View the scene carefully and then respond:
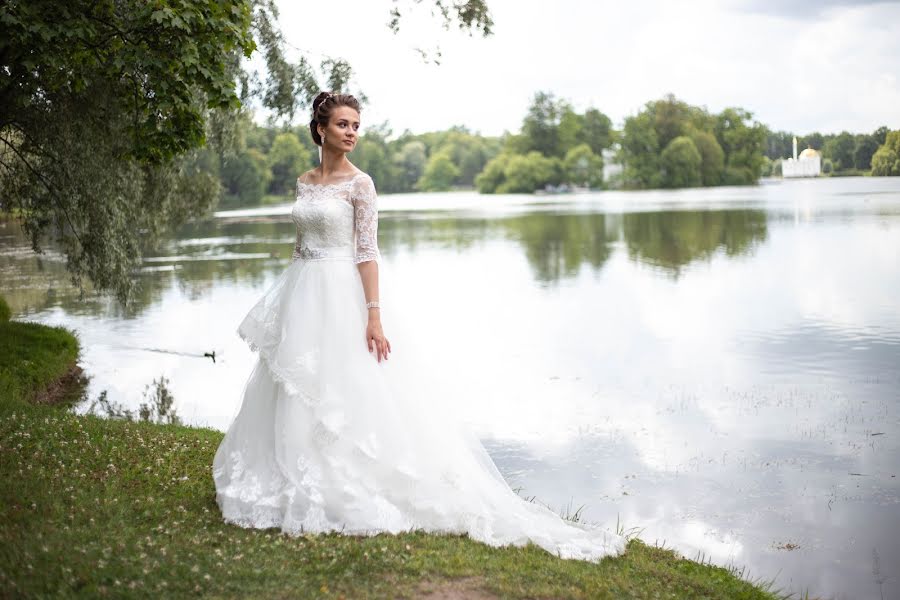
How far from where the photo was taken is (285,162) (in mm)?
108688

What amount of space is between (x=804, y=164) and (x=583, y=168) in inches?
1320

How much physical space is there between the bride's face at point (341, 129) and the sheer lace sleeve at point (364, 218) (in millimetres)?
238

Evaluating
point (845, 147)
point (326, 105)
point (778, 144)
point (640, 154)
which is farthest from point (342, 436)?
point (778, 144)

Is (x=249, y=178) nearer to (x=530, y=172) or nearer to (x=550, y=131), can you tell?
(x=530, y=172)

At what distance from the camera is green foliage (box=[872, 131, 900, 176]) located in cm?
8544

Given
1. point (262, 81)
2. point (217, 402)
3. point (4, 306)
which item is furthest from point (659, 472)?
point (4, 306)

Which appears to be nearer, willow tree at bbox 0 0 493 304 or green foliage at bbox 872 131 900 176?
willow tree at bbox 0 0 493 304

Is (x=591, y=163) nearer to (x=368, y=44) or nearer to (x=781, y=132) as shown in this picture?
(x=781, y=132)

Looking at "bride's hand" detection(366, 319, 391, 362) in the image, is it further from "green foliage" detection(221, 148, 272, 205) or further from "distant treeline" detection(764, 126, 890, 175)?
"distant treeline" detection(764, 126, 890, 175)

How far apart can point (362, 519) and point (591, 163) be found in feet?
449

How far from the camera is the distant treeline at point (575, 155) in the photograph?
103 metres

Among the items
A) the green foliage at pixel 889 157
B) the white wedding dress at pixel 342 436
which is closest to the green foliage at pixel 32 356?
the white wedding dress at pixel 342 436

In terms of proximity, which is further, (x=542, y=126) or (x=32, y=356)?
(x=542, y=126)

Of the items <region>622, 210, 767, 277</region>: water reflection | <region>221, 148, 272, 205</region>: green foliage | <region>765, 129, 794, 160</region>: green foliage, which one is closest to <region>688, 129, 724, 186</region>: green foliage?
<region>765, 129, 794, 160</region>: green foliage
